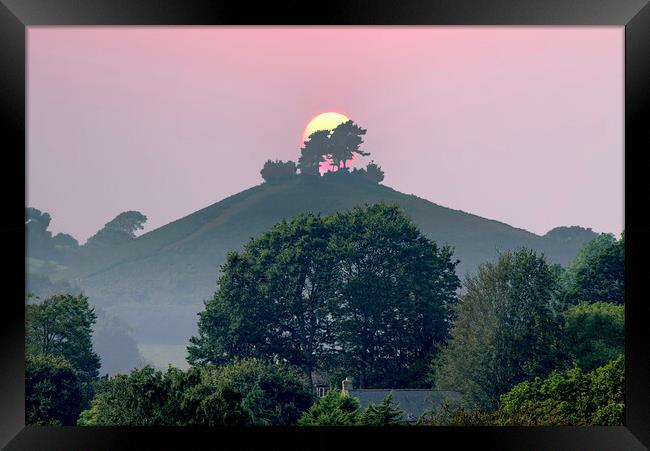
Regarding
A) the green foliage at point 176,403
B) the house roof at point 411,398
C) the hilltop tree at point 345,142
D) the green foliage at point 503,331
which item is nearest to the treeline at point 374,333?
the green foliage at point 503,331

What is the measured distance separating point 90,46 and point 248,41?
A: 8.69 m

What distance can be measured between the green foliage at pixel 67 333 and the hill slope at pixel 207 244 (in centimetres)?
2228

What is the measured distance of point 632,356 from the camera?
A: 14.3ft

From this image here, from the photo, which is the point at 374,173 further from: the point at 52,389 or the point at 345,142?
the point at 52,389

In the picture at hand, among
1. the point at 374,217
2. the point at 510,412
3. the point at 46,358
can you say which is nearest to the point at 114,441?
the point at 510,412

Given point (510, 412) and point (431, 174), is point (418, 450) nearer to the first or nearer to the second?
point (510, 412)

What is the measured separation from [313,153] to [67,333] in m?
25.6

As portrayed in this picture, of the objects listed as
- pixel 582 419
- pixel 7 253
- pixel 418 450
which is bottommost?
pixel 582 419

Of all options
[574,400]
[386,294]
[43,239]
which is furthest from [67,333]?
[43,239]

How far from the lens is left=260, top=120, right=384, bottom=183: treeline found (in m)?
51.5

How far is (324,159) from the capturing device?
54188 mm

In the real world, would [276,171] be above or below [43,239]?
above

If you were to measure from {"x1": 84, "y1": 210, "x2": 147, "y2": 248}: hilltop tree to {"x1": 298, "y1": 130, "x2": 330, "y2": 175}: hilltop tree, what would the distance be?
9879 mm

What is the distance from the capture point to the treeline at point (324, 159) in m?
51.5
